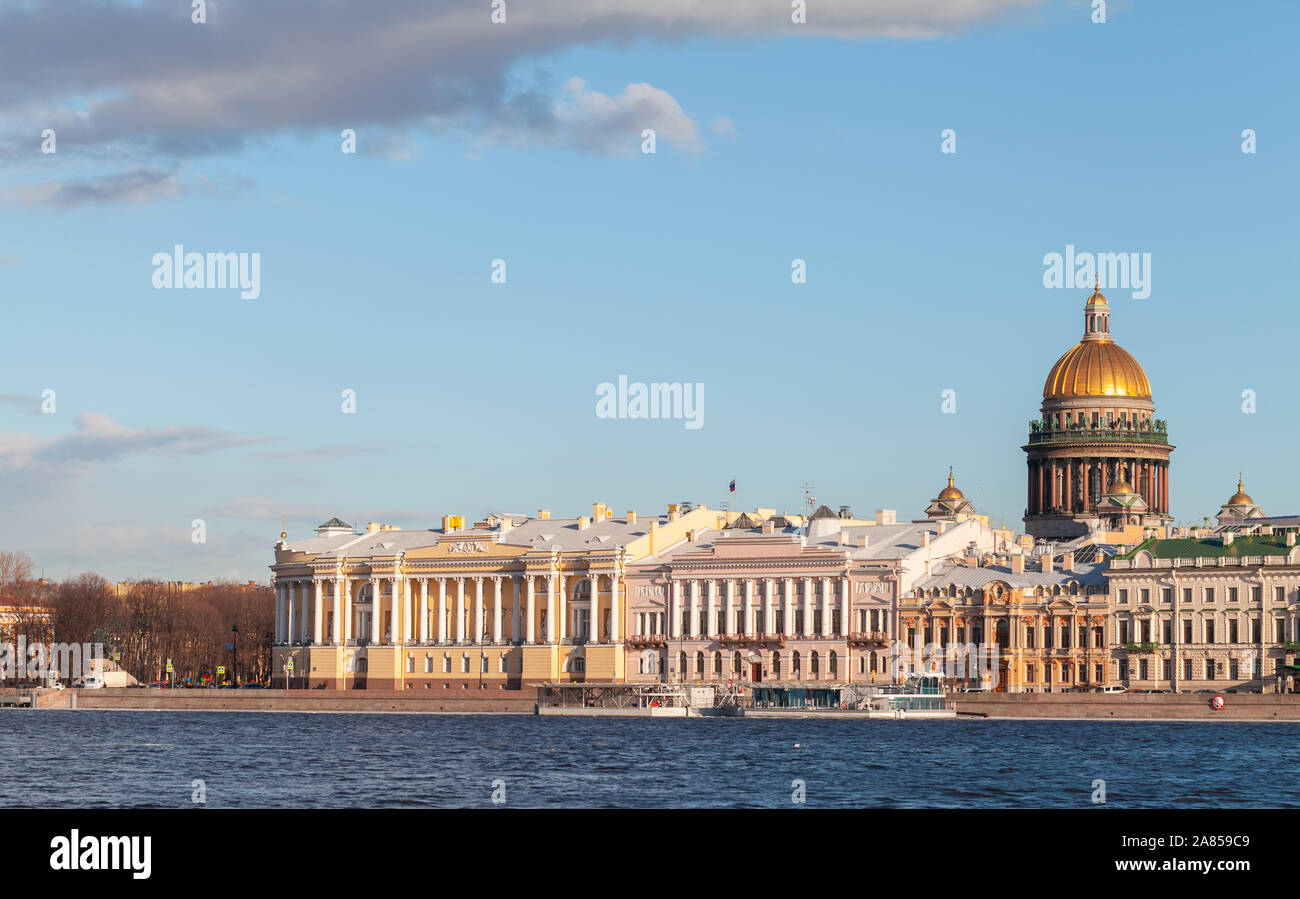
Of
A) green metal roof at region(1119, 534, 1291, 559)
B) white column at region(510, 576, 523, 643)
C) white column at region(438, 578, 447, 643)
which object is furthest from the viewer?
white column at region(438, 578, 447, 643)

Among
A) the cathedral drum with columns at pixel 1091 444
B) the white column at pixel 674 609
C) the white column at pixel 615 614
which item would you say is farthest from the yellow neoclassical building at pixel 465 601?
the cathedral drum with columns at pixel 1091 444

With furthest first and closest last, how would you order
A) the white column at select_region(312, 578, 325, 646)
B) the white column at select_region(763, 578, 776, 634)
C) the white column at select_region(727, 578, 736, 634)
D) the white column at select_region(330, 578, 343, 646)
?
1. the white column at select_region(312, 578, 325, 646)
2. the white column at select_region(330, 578, 343, 646)
3. the white column at select_region(727, 578, 736, 634)
4. the white column at select_region(763, 578, 776, 634)

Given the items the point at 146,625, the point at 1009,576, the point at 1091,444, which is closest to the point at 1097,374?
the point at 1091,444

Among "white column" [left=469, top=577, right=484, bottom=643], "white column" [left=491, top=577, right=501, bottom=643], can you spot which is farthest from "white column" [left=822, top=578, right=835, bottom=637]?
"white column" [left=469, top=577, right=484, bottom=643]

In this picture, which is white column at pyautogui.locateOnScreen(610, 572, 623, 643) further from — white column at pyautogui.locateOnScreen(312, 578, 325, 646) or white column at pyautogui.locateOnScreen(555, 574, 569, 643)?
white column at pyautogui.locateOnScreen(312, 578, 325, 646)

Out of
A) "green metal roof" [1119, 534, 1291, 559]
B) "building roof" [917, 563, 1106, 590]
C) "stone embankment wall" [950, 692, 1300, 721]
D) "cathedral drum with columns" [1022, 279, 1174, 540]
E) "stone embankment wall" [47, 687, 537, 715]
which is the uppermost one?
"cathedral drum with columns" [1022, 279, 1174, 540]

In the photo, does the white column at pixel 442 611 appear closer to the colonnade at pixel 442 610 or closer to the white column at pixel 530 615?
the colonnade at pixel 442 610
